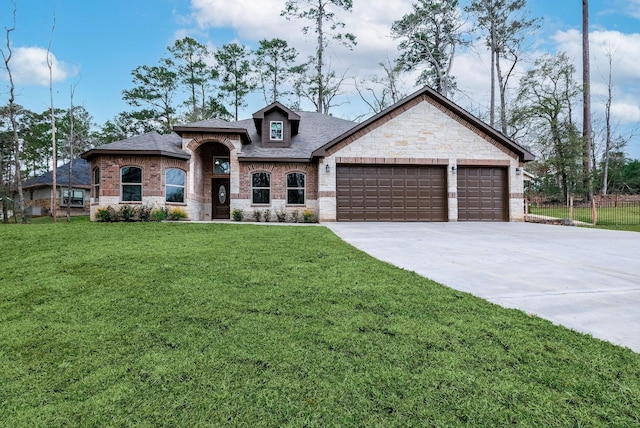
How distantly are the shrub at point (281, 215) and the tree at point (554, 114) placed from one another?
2089 centimetres

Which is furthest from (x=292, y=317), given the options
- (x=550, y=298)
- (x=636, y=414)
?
(x=550, y=298)

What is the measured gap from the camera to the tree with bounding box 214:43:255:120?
30.5 m

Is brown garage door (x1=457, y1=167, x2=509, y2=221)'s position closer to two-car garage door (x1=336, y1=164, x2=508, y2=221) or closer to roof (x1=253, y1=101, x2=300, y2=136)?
two-car garage door (x1=336, y1=164, x2=508, y2=221)

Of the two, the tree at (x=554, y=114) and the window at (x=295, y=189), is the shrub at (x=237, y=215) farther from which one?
the tree at (x=554, y=114)

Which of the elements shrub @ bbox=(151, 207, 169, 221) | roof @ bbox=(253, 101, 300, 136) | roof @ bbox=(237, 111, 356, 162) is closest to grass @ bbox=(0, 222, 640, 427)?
shrub @ bbox=(151, 207, 169, 221)

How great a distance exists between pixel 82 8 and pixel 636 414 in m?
24.5

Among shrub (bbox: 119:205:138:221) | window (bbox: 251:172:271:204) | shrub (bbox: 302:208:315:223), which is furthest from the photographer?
window (bbox: 251:172:271:204)

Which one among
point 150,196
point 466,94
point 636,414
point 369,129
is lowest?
point 636,414

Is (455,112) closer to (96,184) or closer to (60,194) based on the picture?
(96,184)

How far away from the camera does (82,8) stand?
17438 millimetres

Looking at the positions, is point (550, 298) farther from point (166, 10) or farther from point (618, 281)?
point (166, 10)

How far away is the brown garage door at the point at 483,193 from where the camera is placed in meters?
15.5

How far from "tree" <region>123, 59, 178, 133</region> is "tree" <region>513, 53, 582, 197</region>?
30.5 meters

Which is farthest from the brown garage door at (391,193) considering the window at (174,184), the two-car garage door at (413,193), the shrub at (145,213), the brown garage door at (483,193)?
the shrub at (145,213)
